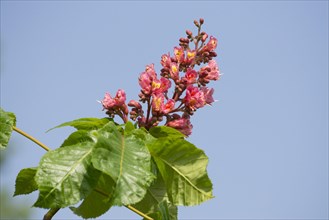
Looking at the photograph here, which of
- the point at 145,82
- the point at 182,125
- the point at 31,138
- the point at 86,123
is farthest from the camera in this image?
the point at 145,82

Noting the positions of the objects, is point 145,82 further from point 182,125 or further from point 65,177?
point 65,177

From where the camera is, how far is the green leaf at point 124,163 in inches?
64.8

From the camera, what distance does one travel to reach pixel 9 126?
195 centimetres

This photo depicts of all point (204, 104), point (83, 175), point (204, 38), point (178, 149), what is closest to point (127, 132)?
point (178, 149)

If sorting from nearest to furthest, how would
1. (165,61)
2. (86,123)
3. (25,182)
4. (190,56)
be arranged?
(25,182), (86,123), (165,61), (190,56)

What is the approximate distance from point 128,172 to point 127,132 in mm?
376

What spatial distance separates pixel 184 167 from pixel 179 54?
0.86 m

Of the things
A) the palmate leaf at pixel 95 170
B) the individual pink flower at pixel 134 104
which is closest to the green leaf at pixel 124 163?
the palmate leaf at pixel 95 170

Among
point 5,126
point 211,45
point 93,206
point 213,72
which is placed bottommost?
point 93,206

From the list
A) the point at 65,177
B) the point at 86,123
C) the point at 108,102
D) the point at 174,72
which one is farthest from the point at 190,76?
the point at 65,177

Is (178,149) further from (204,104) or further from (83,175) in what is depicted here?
(204,104)

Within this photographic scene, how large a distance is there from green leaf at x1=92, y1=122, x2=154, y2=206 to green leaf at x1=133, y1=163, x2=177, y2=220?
0.20 meters

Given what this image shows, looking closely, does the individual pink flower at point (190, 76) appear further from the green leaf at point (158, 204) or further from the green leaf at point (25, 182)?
the green leaf at point (25, 182)

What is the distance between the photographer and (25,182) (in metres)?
2.04
